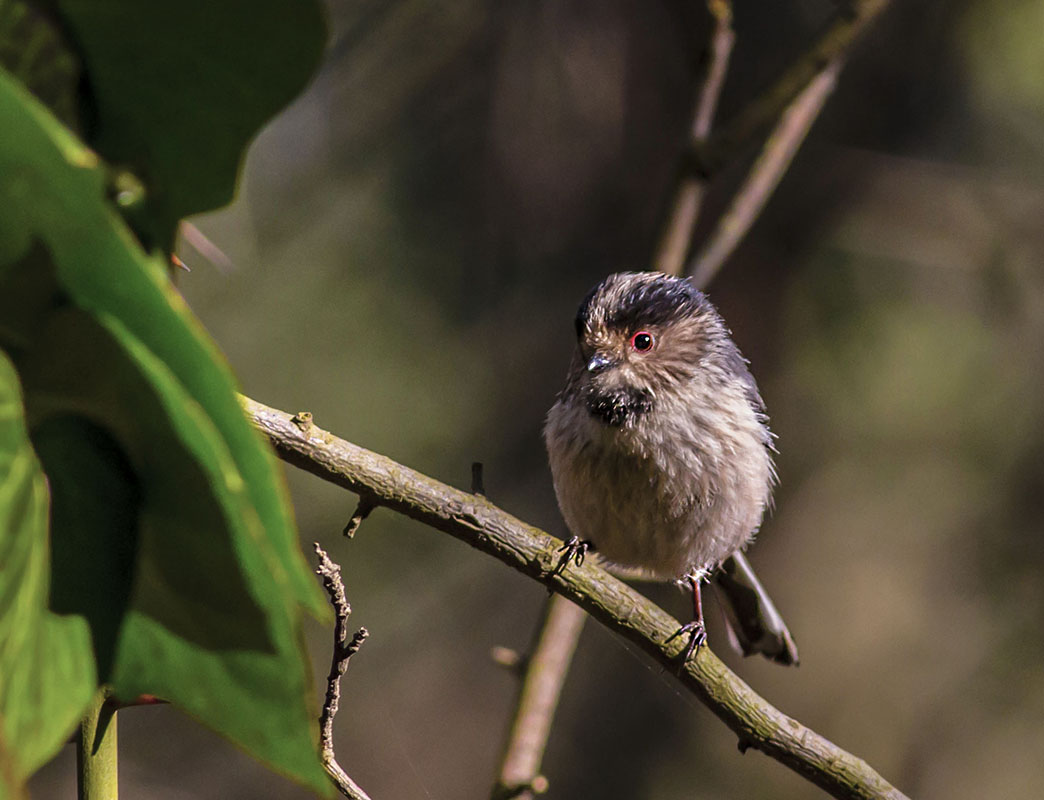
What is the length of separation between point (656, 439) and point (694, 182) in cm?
81

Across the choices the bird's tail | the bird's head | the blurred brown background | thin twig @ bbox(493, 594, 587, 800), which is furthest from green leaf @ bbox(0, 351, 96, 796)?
the blurred brown background

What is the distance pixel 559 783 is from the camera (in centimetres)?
Answer: 507

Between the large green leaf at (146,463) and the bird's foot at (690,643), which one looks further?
the bird's foot at (690,643)

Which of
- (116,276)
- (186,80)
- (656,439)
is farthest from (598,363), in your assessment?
(116,276)

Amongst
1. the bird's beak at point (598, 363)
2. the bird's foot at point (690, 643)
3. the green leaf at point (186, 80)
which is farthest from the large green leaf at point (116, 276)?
the bird's beak at point (598, 363)

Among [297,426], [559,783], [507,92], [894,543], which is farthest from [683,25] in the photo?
[297,426]

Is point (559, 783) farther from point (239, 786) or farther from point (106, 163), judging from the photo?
point (106, 163)

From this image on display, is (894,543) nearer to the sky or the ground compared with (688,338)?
nearer to the sky

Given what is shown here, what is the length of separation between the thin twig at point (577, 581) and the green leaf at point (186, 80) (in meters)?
1.02

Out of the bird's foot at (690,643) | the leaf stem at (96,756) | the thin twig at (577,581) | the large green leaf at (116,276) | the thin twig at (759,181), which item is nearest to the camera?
the large green leaf at (116,276)

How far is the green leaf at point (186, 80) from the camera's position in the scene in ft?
1.61

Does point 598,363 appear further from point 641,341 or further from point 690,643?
point 690,643

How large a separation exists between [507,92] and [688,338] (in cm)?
221

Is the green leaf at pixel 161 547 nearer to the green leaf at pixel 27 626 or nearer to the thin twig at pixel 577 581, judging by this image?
the green leaf at pixel 27 626
